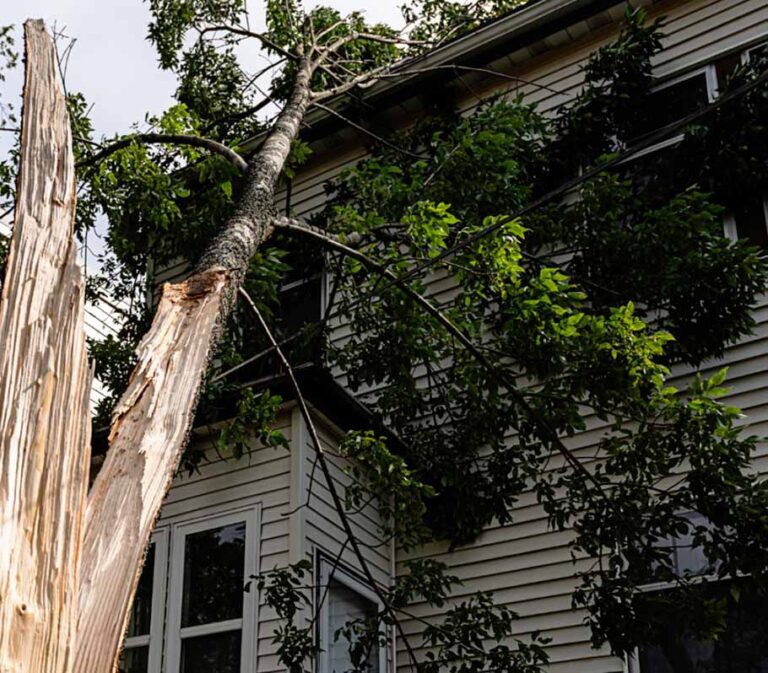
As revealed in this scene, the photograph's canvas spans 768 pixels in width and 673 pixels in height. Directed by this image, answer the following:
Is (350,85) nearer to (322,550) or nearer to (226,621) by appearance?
(322,550)

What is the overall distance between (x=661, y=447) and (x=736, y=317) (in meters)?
1.53

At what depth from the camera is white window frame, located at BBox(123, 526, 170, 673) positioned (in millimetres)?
7836

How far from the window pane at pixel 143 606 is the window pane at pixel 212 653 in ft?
1.43

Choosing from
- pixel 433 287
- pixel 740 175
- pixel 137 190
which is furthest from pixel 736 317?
pixel 137 190

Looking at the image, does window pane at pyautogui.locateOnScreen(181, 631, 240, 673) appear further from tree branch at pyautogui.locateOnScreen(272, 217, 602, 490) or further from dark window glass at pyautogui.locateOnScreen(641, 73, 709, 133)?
dark window glass at pyautogui.locateOnScreen(641, 73, 709, 133)

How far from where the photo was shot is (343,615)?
814 centimetres

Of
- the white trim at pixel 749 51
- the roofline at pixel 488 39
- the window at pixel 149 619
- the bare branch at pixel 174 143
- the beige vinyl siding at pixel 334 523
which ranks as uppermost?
the roofline at pixel 488 39

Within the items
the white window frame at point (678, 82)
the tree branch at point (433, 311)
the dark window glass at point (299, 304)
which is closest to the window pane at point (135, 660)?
the tree branch at point (433, 311)

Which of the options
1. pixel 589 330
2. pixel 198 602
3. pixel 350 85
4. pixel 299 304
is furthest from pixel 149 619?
pixel 350 85

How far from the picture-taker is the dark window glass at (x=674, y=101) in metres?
9.60

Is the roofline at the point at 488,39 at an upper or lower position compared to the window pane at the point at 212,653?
upper

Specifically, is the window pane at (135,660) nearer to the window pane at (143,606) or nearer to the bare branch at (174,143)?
the window pane at (143,606)

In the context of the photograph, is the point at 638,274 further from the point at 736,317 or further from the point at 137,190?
the point at 137,190

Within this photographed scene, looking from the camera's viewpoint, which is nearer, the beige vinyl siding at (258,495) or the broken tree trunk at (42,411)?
the broken tree trunk at (42,411)
